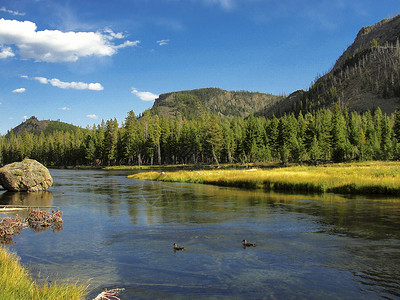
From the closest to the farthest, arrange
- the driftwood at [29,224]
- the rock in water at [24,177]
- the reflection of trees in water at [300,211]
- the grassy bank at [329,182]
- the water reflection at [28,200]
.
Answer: the driftwood at [29,224], the reflection of trees in water at [300,211], the water reflection at [28,200], the grassy bank at [329,182], the rock in water at [24,177]

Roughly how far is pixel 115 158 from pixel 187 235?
425 feet

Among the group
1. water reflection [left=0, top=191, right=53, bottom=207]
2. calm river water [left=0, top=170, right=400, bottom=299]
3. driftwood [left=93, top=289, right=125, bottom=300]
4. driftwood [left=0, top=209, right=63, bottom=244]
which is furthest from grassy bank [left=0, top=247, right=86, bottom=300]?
water reflection [left=0, top=191, right=53, bottom=207]

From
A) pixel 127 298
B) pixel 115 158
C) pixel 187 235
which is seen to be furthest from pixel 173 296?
pixel 115 158

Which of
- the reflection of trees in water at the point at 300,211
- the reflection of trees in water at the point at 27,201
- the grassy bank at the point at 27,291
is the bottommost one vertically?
the reflection of trees in water at the point at 300,211

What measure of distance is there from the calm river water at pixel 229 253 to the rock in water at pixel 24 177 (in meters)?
21.1

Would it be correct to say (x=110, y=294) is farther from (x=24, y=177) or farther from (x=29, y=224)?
(x=24, y=177)

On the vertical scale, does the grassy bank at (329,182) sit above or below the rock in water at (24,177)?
below

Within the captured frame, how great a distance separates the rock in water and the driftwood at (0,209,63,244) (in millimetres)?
22544

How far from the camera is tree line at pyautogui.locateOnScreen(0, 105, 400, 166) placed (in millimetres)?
91162

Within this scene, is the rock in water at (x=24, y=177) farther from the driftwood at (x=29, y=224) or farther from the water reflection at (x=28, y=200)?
the driftwood at (x=29, y=224)

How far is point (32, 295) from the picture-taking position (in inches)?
270

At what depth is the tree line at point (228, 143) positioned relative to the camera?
91.2m

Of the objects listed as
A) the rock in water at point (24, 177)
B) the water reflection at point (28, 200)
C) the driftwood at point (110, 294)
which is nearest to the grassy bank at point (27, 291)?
the driftwood at point (110, 294)

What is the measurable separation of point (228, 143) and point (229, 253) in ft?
338
